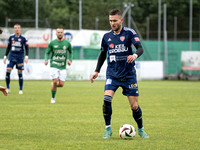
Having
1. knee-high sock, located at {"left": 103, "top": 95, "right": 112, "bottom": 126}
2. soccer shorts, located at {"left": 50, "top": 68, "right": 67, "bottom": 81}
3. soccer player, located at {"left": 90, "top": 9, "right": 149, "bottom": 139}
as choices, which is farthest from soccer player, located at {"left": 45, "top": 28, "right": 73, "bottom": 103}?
knee-high sock, located at {"left": 103, "top": 95, "right": 112, "bottom": 126}

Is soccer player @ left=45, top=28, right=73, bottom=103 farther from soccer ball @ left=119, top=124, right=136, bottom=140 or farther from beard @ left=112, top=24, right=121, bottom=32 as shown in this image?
soccer ball @ left=119, top=124, right=136, bottom=140

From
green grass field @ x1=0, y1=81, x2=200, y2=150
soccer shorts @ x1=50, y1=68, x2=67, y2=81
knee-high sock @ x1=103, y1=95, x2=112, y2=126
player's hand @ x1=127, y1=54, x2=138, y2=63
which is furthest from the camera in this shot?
soccer shorts @ x1=50, y1=68, x2=67, y2=81

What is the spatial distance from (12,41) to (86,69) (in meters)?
14.7

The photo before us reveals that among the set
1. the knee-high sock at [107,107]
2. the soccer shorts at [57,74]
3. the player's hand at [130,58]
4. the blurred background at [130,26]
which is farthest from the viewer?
the blurred background at [130,26]

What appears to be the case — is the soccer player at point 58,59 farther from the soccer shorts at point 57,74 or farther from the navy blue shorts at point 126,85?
the navy blue shorts at point 126,85

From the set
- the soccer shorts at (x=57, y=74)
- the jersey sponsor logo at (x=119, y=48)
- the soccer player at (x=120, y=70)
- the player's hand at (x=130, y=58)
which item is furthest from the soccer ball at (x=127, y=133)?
the soccer shorts at (x=57, y=74)

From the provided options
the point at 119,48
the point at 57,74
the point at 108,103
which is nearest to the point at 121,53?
the point at 119,48

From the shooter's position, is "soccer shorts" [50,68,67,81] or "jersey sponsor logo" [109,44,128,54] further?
"soccer shorts" [50,68,67,81]

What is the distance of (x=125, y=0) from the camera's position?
177ft

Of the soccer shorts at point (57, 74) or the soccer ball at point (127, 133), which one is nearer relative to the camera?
the soccer ball at point (127, 133)

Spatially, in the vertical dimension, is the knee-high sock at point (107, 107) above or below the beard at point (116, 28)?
below

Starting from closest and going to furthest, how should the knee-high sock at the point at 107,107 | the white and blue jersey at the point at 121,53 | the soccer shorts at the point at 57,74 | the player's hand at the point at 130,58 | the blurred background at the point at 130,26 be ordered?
the player's hand at the point at 130,58, the knee-high sock at the point at 107,107, the white and blue jersey at the point at 121,53, the soccer shorts at the point at 57,74, the blurred background at the point at 130,26

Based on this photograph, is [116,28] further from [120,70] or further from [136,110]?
[136,110]

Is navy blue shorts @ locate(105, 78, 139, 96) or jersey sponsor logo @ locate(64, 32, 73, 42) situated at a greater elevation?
jersey sponsor logo @ locate(64, 32, 73, 42)
